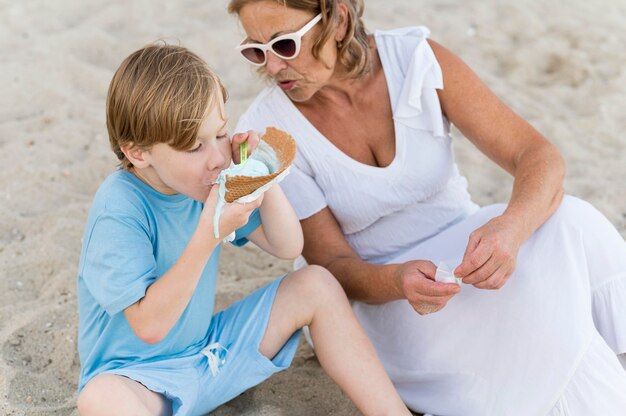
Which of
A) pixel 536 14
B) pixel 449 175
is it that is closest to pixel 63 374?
pixel 449 175

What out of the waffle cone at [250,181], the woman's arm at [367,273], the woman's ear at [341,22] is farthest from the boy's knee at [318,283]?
the woman's ear at [341,22]

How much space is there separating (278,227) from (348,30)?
700 millimetres

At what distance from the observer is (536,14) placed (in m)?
5.33

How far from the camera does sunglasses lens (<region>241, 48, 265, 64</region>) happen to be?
8.55ft

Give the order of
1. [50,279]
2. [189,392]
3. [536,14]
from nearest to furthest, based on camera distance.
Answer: [189,392] < [50,279] < [536,14]

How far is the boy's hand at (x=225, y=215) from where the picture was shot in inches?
82.4

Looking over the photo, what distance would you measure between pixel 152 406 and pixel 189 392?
0.12m

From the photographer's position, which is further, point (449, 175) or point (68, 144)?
point (68, 144)

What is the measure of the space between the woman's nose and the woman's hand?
72 cm

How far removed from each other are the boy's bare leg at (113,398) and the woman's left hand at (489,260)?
91 cm

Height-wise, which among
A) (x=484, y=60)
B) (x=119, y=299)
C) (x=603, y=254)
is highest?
(x=603, y=254)

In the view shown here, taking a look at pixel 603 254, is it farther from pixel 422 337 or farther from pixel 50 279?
pixel 50 279

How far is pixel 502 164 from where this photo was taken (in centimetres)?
286

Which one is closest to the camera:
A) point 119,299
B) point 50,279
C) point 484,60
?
point 119,299
